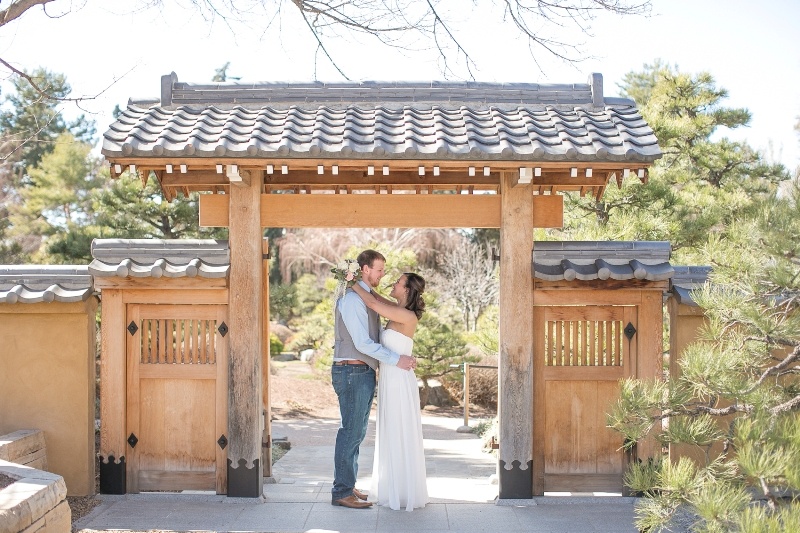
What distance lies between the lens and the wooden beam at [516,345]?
579cm

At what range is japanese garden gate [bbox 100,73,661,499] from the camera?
5414mm

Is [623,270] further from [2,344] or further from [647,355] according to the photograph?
[2,344]

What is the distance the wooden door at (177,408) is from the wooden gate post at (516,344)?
6.63ft

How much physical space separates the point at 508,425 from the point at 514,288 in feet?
3.19

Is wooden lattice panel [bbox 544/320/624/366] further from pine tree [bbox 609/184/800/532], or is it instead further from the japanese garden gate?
pine tree [bbox 609/184/800/532]

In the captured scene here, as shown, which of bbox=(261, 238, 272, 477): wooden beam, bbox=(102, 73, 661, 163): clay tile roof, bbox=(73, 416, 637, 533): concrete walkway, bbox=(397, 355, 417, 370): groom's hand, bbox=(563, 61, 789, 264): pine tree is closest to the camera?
bbox=(73, 416, 637, 533): concrete walkway

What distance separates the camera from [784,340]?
3.87 metres

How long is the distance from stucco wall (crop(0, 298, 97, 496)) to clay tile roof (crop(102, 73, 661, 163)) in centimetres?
154

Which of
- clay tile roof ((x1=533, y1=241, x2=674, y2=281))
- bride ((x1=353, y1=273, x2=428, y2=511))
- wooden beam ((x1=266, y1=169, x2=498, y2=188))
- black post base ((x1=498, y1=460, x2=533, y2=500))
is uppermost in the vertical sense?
wooden beam ((x1=266, y1=169, x2=498, y2=188))

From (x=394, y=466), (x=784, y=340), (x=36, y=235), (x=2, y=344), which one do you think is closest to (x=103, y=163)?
(x=36, y=235)

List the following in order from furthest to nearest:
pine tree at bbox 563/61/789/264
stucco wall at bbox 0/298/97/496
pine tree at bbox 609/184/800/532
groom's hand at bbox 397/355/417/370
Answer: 1. pine tree at bbox 563/61/789/264
2. stucco wall at bbox 0/298/97/496
3. groom's hand at bbox 397/355/417/370
4. pine tree at bbox 609/184/800/532

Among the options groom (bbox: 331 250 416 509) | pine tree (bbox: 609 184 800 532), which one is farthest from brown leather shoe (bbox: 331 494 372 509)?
pine tree (bbox: 609 184 800 532)

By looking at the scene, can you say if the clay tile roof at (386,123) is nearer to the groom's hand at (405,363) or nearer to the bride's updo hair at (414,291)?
the bride's updo hair at (414,291)

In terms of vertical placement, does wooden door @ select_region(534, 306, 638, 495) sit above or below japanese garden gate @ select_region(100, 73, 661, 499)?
below
